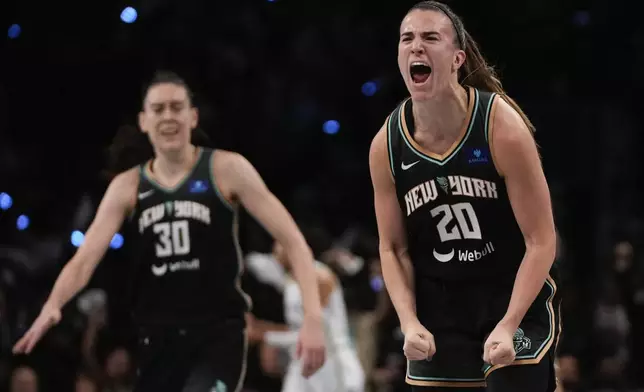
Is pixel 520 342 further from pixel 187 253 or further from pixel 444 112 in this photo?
pixel 187 253

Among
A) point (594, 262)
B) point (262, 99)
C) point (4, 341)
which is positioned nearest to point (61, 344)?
point (4, 341)

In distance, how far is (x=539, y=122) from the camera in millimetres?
11109

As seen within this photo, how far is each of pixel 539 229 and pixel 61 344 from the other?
5068mm

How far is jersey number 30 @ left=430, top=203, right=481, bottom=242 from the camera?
166 inches

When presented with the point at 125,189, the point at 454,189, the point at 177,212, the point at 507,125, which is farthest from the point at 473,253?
the point at 125,189

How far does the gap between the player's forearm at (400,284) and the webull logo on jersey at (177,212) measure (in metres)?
1.33

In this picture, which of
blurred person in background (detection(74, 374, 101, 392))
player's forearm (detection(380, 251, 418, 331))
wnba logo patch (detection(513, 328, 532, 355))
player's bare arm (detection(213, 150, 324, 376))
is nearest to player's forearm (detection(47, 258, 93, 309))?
player's bare arm (detection(213, 150, 324, 376))

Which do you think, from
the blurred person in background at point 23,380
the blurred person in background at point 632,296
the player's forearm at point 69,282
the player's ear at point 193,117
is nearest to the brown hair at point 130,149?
the player's ear at point 193,117

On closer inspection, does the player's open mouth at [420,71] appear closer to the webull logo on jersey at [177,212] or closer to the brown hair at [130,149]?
the webull logo on jersey at [177,212]

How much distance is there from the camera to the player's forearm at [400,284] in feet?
13.9

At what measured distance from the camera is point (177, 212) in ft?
18.0

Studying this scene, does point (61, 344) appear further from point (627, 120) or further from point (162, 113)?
point (627, 120)

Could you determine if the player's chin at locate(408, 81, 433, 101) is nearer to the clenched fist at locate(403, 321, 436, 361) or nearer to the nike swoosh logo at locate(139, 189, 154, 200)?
the clenched fist at locate(403, 321, 436, 361)

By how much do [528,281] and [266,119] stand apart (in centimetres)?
609
